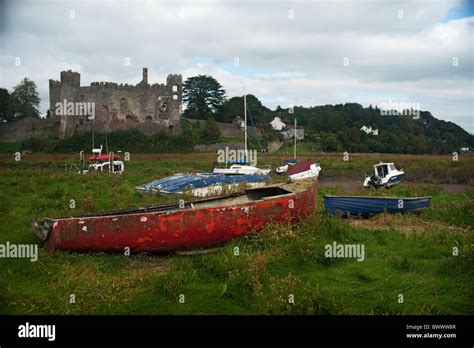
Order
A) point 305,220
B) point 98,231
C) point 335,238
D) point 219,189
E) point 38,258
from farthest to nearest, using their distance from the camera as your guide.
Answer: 1. point 219,189
2. point 305,220
3. point 335,238
4. point 98,231
5. point 38,258

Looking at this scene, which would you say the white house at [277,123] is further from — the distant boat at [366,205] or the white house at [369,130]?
the distant boat at [366,205]

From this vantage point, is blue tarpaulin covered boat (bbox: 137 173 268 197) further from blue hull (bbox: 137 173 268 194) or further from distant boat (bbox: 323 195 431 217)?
distant boat (bbox: 323 195 431 217)

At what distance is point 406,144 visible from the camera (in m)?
60.9

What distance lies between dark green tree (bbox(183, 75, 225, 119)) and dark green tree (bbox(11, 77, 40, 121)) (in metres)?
21.5

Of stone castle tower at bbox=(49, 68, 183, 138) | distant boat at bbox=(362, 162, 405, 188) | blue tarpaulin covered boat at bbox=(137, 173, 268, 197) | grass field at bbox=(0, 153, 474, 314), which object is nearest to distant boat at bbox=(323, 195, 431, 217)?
grass field at bbox=(0, 153, 474, 314)

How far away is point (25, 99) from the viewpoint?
2446 inches

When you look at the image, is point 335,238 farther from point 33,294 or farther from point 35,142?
point 35,142

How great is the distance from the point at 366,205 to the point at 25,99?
198ft

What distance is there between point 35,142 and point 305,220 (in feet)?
142

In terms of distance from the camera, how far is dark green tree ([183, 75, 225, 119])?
67.6 metres

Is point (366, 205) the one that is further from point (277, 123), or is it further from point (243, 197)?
point (277, 123)
